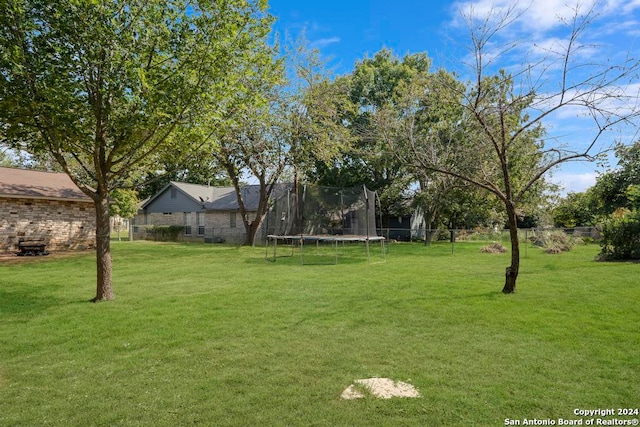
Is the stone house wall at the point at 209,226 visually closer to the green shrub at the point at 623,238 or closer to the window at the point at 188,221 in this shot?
the window at the point at 188,221

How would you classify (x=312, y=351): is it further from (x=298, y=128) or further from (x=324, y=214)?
(x=298, y=128)

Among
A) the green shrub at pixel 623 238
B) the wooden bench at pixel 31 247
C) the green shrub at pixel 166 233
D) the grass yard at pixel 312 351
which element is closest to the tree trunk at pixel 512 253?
the grass yard at pixel 312 351

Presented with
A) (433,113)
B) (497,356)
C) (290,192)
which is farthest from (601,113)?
(433,113)

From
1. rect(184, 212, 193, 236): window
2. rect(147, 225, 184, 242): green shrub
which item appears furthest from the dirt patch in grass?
rect(184, 212, 193, 236): window

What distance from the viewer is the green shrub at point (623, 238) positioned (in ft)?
46.9

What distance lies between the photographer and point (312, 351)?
4.75 meters

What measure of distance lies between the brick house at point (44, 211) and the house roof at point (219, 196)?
9.60m

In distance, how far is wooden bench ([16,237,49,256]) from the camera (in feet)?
52.4

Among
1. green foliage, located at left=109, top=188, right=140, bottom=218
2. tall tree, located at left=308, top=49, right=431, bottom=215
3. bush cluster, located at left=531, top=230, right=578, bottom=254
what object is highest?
tall tree, located at left=308, top=49, right=431, bottom=215

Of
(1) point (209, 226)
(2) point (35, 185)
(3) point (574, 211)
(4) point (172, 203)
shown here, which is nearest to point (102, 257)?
(2) point (35, 185)

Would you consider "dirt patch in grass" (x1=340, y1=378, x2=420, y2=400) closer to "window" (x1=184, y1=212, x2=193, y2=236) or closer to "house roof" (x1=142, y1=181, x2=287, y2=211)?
"house roof" (x1=142, y1=181, x2=287, y2=211)

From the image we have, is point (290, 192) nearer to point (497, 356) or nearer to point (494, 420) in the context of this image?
point (497, 356)

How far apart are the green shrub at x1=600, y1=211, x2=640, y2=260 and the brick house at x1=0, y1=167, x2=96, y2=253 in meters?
21.4

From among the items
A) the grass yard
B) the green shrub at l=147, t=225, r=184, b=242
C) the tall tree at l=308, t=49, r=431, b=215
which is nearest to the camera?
the grass yard
